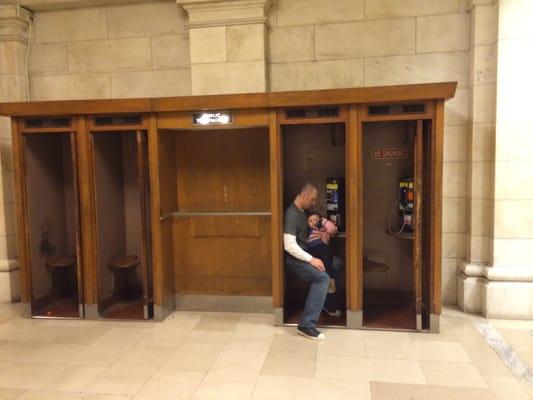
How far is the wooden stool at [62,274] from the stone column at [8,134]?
626mm

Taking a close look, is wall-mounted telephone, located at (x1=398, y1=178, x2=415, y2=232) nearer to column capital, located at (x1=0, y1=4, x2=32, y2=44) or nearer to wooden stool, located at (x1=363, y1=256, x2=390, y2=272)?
wooden stool, located at (x1=363, y1=256, x2=390, y2=272)

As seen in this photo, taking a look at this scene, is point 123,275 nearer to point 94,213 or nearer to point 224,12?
point 94,213

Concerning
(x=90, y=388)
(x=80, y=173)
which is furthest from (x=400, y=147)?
(x=90, y=388)

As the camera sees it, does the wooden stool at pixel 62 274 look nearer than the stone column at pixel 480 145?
No

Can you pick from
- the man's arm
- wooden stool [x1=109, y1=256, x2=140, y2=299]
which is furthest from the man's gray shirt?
wooden stool [x1=109, y1=256, x2=140, y2=299]

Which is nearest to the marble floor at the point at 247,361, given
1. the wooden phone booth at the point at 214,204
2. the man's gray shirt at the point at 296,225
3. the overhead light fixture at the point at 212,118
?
the wooden phone booth at the point at 214,204

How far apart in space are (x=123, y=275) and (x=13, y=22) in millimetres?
3594

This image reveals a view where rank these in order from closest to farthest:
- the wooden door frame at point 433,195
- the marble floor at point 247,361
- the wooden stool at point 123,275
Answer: the marble floor at point 247,361
the wooden door frame at point 433,195
the wooden stool at point 123,275

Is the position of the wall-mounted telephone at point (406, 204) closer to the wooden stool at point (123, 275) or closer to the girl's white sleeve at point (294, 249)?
the girl's white sleeve at point (294, 249)

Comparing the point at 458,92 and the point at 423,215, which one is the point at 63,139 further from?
the point at 458,92

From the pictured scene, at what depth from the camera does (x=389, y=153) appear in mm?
5102

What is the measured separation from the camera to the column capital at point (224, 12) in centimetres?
511

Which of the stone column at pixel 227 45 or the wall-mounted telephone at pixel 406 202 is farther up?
the stone column at pixel 227 45

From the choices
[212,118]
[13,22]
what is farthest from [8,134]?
[212,118]
